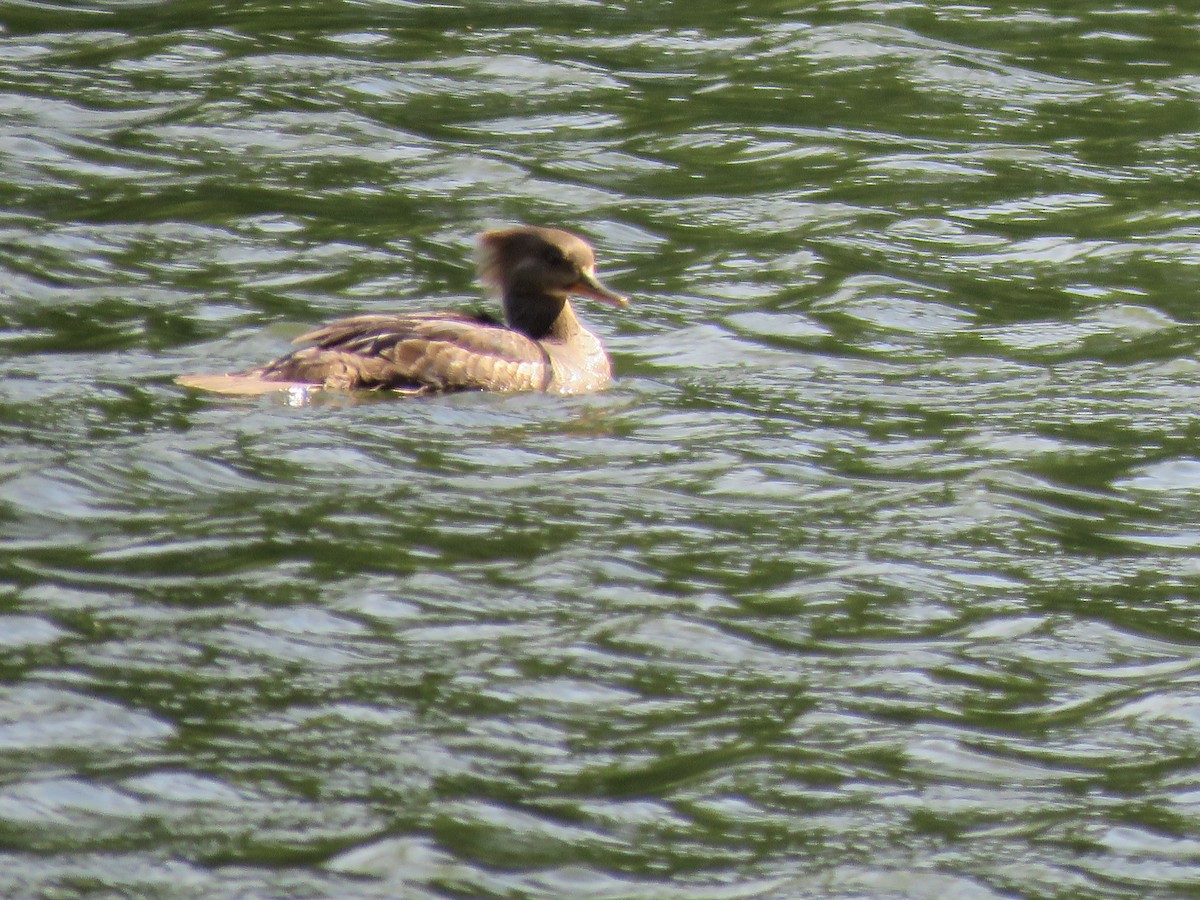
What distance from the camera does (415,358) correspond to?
8.96 m

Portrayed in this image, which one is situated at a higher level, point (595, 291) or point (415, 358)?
point (595, 291)

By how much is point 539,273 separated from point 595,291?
0.84ft

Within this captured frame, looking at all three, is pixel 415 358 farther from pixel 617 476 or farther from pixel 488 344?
pixel 617 476

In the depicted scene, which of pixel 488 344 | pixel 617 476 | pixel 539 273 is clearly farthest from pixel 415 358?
pixel 617 476

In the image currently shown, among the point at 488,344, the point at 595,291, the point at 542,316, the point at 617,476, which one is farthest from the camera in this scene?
the point at 542,316

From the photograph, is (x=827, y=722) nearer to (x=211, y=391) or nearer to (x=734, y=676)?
(x=734, y=676)

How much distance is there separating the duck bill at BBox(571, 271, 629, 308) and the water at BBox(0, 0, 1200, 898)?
277 mm

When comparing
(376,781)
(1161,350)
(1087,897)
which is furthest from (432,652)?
(1161,350)

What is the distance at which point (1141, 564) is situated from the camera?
7.29 meters

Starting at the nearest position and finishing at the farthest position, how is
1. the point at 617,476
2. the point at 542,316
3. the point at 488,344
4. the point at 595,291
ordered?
the point at 617,476 < the point at 488,344 < the point at 595,291 < the point at 542,316

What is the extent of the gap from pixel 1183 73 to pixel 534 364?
238 inches

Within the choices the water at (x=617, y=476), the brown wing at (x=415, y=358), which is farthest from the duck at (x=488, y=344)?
the water at (x=617, y=476)

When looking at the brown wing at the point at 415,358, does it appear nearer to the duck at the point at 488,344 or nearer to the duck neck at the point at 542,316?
the duck at the point at 488,344

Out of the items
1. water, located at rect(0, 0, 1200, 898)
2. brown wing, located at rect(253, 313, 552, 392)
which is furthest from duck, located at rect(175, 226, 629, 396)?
water, located at rect(0, 0, 1200, 898)
